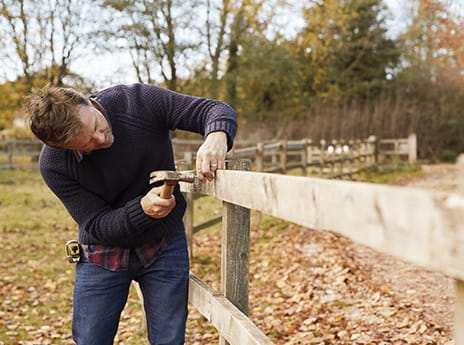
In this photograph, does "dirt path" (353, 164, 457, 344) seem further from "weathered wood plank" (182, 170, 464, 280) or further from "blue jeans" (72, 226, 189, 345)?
"weathered wood plank" (182, 170, 464, 280)

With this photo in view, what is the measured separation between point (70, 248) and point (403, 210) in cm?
205

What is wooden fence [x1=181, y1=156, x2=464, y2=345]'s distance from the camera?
105cm

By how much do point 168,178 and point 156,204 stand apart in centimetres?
25

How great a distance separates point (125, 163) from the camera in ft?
8.62

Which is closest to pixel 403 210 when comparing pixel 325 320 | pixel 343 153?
pixel 325 320

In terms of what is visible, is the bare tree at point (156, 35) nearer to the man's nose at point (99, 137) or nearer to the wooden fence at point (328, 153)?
the wooden fence at point (328, 153)

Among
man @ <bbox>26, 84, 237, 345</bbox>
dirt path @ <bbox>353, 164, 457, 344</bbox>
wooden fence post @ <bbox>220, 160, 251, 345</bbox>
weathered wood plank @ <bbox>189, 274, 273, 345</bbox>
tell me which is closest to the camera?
weathered wood plank @ <bbox>189, 274, 273, 345</bbox>

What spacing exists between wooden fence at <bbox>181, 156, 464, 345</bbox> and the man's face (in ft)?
1.78

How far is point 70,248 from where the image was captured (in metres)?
2.79

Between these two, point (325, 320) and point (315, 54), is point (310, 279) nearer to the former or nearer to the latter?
point (325, 320)

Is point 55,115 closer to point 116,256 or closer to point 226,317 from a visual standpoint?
point 116,256

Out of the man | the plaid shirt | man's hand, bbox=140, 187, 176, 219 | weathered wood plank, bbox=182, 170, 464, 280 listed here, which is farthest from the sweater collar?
weathered wood plank, bbox=182, 170, 464, 280

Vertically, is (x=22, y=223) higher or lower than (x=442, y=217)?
lower

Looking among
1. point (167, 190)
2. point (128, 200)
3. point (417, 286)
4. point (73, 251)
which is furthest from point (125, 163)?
point (417, 286)
